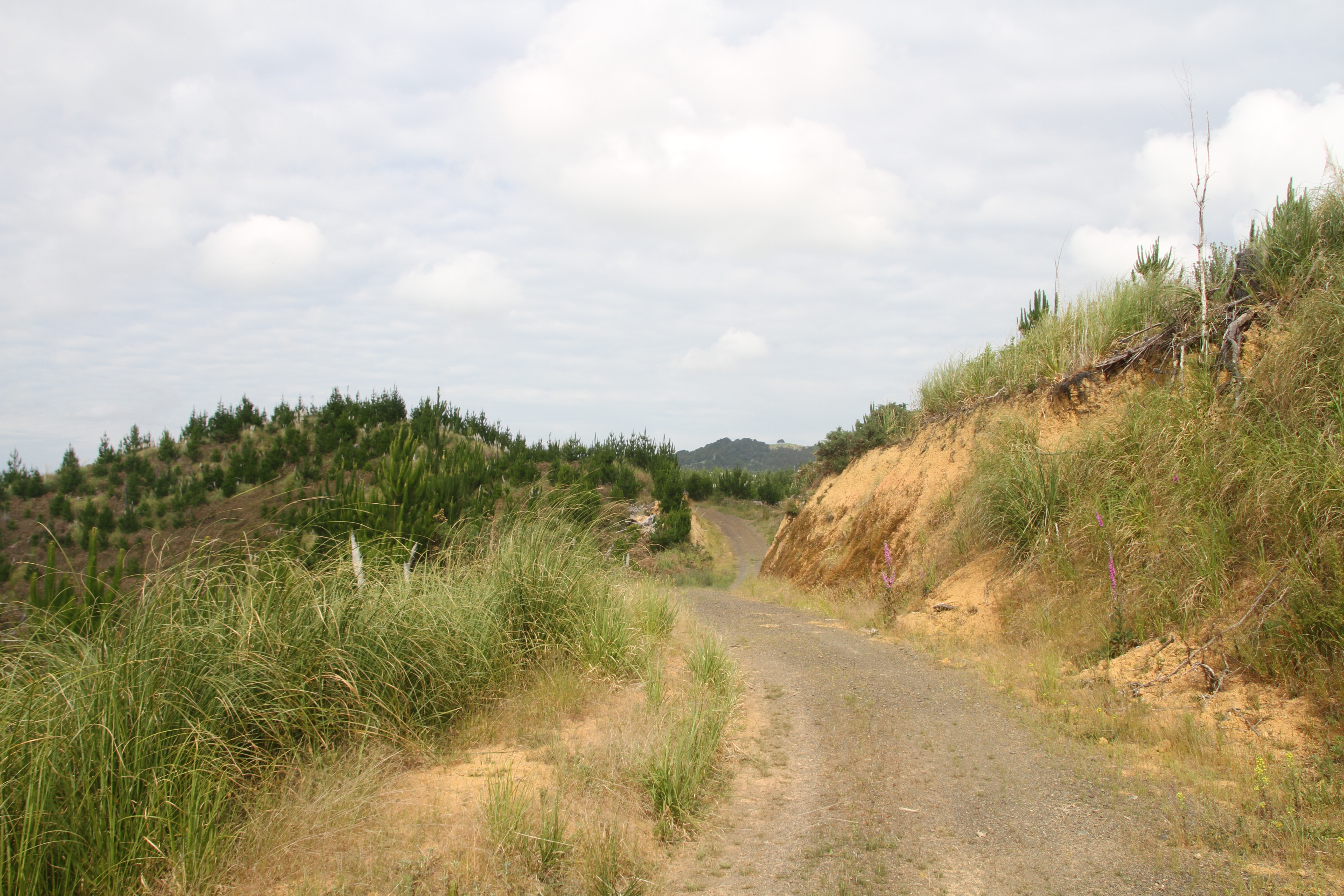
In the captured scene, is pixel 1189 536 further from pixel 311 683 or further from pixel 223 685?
pixel 223 685

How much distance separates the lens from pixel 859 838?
157 inches

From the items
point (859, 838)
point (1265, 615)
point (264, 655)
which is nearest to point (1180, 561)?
point (1265, 615)

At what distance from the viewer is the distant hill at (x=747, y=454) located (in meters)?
144

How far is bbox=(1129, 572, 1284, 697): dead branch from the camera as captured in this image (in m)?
5.62

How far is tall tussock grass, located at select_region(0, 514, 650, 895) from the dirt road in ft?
6.88

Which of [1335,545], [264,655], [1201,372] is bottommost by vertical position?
[264,655]

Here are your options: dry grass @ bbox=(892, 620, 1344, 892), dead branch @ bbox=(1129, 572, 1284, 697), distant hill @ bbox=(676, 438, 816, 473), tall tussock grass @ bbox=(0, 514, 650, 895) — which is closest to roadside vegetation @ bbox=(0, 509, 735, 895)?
tall tussock grass @ bbox=(0, 514, 650, 895)

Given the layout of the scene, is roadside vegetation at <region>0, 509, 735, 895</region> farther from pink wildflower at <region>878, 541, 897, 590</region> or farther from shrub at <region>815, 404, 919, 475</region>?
shrub at <region>815, 404, 919, 475</region>

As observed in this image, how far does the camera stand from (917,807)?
4.34 m

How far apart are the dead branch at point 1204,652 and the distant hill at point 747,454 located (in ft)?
396

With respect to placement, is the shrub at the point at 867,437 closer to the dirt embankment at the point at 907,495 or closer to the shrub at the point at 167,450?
the dirt embankment at the point at 907,495

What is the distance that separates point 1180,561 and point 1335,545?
1.54m

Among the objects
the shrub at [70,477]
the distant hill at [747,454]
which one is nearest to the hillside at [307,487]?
the shrub at [70,477]

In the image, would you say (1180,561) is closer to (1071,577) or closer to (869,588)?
(1071,577)
